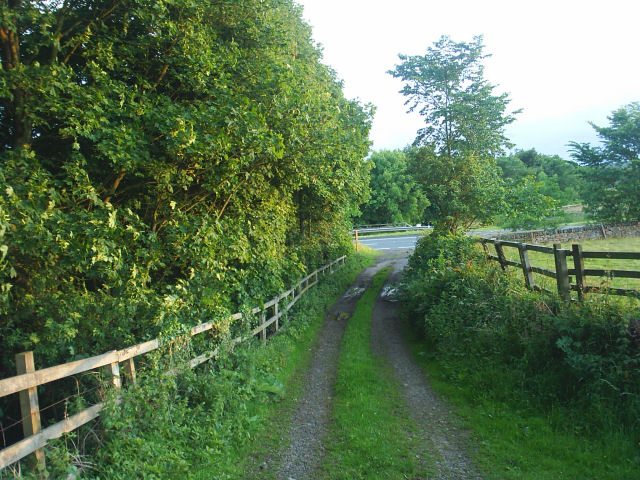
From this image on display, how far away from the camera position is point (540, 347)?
6.62 metres

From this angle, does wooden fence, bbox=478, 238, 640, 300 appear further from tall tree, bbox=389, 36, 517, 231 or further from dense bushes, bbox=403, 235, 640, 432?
tall tree, bbox=389, 36, 517, 231

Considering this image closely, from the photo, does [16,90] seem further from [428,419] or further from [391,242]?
[391,242]

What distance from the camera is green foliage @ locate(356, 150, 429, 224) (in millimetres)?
57188

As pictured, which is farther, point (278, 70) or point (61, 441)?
point (278, 70)

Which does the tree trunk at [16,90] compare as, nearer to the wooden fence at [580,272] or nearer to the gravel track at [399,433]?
the gravel track at [399,433]

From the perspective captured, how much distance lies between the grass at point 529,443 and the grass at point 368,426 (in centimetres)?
93

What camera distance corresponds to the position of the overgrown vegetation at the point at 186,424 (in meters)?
4.36

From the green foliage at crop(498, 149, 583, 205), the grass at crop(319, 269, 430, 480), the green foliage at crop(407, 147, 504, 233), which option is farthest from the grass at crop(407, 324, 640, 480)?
the green foliage at crop(498, 149, 583, 205)

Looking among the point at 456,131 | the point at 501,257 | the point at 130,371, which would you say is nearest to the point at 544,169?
the point at 456,131

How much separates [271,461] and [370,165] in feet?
49.5

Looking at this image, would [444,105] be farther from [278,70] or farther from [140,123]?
[140,123]

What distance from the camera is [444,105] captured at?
822 inches

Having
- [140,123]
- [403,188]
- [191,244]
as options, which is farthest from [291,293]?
[403,188]

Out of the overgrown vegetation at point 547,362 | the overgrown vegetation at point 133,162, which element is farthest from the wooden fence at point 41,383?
the overgrown vegetation at point 547,362
